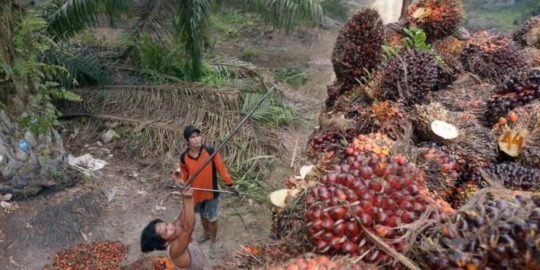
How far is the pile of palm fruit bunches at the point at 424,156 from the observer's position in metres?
1.34

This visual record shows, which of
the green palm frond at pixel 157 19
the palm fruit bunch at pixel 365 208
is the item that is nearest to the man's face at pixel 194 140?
the palm fruit bunch at pixel 365 208

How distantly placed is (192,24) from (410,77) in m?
3.72

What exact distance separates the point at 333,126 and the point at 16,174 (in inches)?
135

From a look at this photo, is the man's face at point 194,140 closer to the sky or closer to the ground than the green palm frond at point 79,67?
closer to the sky

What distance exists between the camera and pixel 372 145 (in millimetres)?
2262

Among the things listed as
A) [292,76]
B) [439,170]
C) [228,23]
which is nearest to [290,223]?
[439,170]

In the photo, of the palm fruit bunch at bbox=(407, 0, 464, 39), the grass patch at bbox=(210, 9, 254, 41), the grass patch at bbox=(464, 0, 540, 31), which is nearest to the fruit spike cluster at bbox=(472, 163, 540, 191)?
the palm fruit bunch at bbox=(407, 0, 464, 39)

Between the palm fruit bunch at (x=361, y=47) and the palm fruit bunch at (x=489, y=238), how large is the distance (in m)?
2.49

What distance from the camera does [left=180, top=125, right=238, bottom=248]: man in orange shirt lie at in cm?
383

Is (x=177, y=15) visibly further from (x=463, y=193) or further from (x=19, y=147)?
(x=463, y=193)

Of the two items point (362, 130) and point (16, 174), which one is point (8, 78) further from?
point (362, 130)

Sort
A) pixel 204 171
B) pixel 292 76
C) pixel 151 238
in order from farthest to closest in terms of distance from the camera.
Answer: pixel 292 76
pixel 204 171
pixel 151 238

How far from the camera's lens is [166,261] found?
3951 mm

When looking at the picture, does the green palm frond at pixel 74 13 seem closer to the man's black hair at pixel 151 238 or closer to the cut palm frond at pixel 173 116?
the cut palm frond at pixel 173 116
